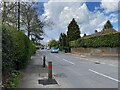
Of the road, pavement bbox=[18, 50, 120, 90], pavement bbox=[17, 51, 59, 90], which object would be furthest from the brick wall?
pavement bbox=[17, 51, 59, 90]

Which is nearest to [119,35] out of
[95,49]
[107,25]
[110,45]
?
[110,45]

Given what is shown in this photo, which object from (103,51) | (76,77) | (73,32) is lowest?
(76,77)

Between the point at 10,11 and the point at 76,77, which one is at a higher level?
the point at 10,11

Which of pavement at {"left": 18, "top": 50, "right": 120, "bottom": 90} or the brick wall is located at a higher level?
the brick wall

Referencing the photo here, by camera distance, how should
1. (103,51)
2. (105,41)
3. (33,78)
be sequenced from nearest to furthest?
1. (33,78)
2. (105,41)
3. (103,51)

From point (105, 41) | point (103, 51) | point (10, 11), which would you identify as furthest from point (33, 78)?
point (103, 51)

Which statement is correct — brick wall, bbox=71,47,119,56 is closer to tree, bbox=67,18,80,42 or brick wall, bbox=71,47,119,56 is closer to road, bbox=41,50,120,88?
road, bbox=41,50,120,88

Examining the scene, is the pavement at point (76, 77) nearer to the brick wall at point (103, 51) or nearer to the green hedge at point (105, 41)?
the green hedge at point (105, 41)

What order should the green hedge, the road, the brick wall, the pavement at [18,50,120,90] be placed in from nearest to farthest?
the pavement at [18,50,120,90]
the road
the green hedge
the brick wall

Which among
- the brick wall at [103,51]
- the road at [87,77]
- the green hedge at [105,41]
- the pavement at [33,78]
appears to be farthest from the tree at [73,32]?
the pavement at [33,78]

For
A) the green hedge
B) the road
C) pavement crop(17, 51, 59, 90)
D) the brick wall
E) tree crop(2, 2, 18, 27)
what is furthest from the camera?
the brick wall

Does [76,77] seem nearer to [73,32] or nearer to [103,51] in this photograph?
[103,51]

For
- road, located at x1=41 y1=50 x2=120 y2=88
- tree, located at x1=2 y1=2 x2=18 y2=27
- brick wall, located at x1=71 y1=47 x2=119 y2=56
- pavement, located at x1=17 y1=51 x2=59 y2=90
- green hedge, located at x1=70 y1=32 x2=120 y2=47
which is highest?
tree, located at x1=2 y1=2 x2=18 y2=27

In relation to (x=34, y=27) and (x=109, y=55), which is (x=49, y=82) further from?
(x=34, y=27)
